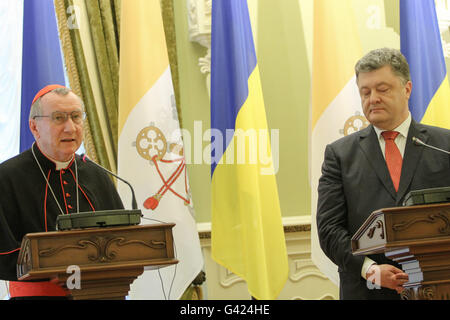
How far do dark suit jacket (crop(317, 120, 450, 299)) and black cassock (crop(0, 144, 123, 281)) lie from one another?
1031 mm

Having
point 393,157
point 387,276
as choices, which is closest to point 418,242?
point 387,276

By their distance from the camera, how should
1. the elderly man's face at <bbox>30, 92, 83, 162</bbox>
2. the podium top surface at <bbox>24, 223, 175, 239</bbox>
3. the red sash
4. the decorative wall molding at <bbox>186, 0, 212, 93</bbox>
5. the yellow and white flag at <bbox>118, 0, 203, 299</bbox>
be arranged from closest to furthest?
the podium top surface at <bbox>24, 223, 175, 239</bbox>, the red sash, the elderly man's face at <bbox>30, 92, 83, 162</bbox>, the yellow and white flag at <bbox>118, 0, 203, 299</bbox>, the decorative wall molding at <bbox>186, 0, 212, 93</bbox>

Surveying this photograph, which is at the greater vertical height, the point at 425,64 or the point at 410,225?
the point at 425,64

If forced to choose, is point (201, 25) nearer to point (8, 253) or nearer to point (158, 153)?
point (158, 153)

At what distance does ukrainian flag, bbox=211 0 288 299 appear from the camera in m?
4.23

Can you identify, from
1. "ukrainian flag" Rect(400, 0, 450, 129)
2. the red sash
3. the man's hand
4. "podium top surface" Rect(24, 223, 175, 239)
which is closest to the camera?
"podium top surface" Rect(24, 223, 175, 239)

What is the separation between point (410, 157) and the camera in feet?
9.07

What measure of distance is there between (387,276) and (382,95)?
2.74 feet

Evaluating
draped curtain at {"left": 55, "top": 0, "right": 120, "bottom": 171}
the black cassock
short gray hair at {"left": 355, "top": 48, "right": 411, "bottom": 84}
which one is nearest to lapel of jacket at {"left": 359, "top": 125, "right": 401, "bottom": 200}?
short gray hair at {"left": 355, "top": 48, "right": 411, "bottom": 84}

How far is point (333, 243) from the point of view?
8.95 ft

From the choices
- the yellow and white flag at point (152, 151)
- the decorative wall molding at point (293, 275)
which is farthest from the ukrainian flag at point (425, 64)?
the yellow and white flag at point (152, 151)
